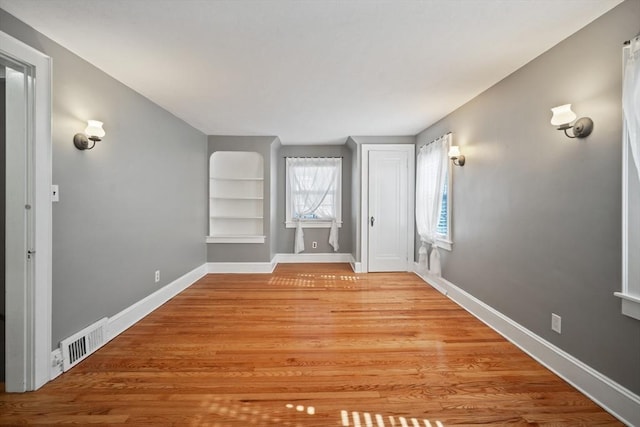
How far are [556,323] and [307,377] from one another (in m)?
1.91

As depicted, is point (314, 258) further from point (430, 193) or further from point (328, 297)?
point (430, 193)

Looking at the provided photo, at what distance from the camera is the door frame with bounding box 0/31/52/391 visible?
1.98 m

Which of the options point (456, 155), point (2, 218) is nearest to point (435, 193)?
point (456, 155)

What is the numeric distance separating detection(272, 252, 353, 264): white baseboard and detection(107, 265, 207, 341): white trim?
193 centimetres

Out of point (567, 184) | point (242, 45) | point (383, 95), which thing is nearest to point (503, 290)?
point (567, 184)

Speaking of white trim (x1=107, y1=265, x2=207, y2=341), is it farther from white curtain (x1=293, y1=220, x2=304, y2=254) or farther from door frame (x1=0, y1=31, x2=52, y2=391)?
white curtain (x1=293, y1=220, x2=304, y2=254)

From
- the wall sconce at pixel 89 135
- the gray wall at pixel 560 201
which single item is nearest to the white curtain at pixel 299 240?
the gray wall at pixel 560 201

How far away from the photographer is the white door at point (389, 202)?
521 cm

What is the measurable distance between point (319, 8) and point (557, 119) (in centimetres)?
180

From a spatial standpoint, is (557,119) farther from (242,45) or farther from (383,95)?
(242,45)

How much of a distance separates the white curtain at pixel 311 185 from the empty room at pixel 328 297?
85.0 inches

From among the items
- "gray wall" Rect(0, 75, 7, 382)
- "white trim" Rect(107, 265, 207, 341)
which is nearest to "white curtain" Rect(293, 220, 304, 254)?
"white trim" Rect(107, 265, 207, 341)

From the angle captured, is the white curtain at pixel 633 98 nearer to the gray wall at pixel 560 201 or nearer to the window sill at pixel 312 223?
the gray wall at pixel 560 201

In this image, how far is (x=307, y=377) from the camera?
218 cm
